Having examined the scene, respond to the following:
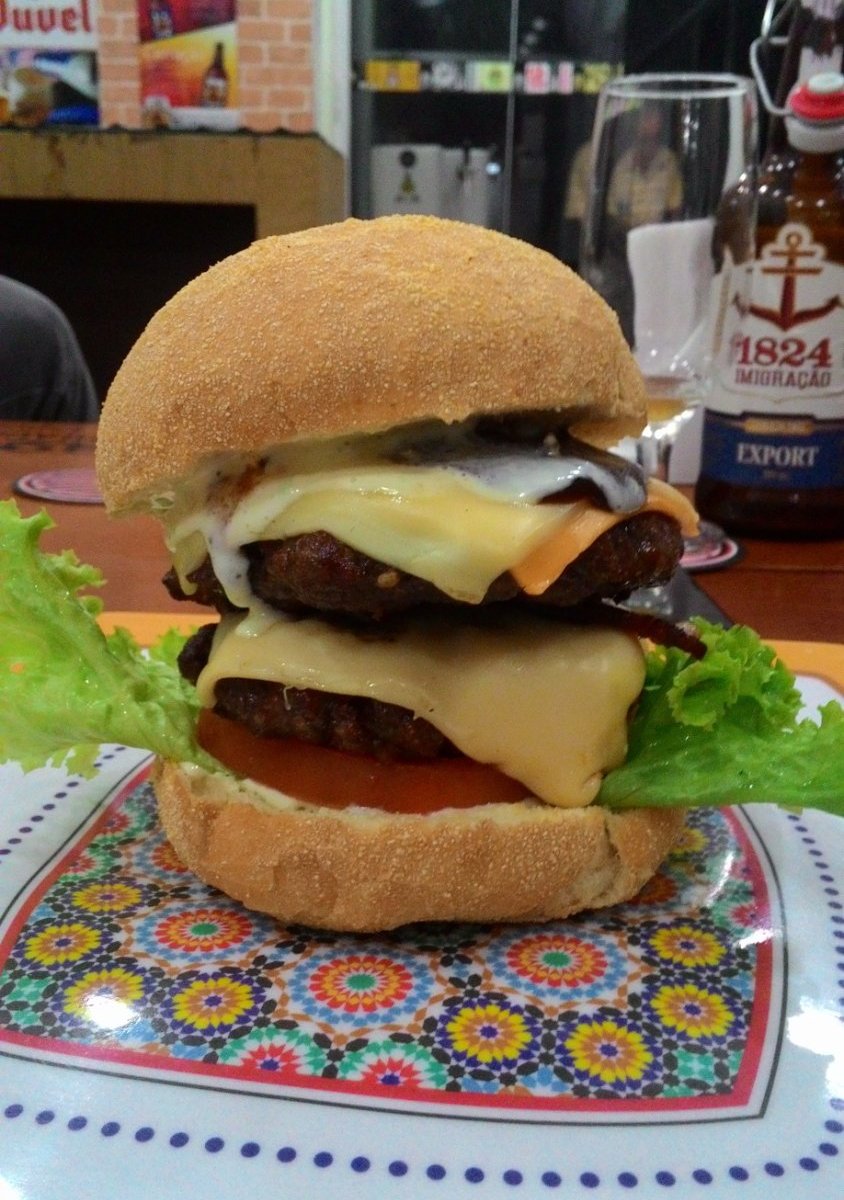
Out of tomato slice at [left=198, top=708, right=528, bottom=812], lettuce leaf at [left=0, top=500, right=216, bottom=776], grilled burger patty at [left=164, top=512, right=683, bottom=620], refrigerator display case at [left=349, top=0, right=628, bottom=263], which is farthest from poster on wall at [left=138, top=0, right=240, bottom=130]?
tomato slice at [left=198, top=708, right=528, bottom=812]

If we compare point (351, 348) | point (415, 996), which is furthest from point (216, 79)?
point (415, 996)

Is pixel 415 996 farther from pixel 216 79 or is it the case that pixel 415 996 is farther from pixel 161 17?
pixel 161 17

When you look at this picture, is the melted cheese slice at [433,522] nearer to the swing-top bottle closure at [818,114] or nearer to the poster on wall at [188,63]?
the swing-top bottle closure at [818,114]

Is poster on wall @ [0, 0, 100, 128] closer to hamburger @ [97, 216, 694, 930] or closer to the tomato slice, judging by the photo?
hamburger @ [97, 216, 694, 930]

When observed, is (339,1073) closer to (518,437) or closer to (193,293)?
(518,437)

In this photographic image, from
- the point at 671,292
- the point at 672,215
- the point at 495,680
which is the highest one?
the point at 672,215

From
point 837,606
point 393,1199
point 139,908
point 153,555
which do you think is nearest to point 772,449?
point 837,606

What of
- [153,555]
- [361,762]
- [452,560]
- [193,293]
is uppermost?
[193,293]
